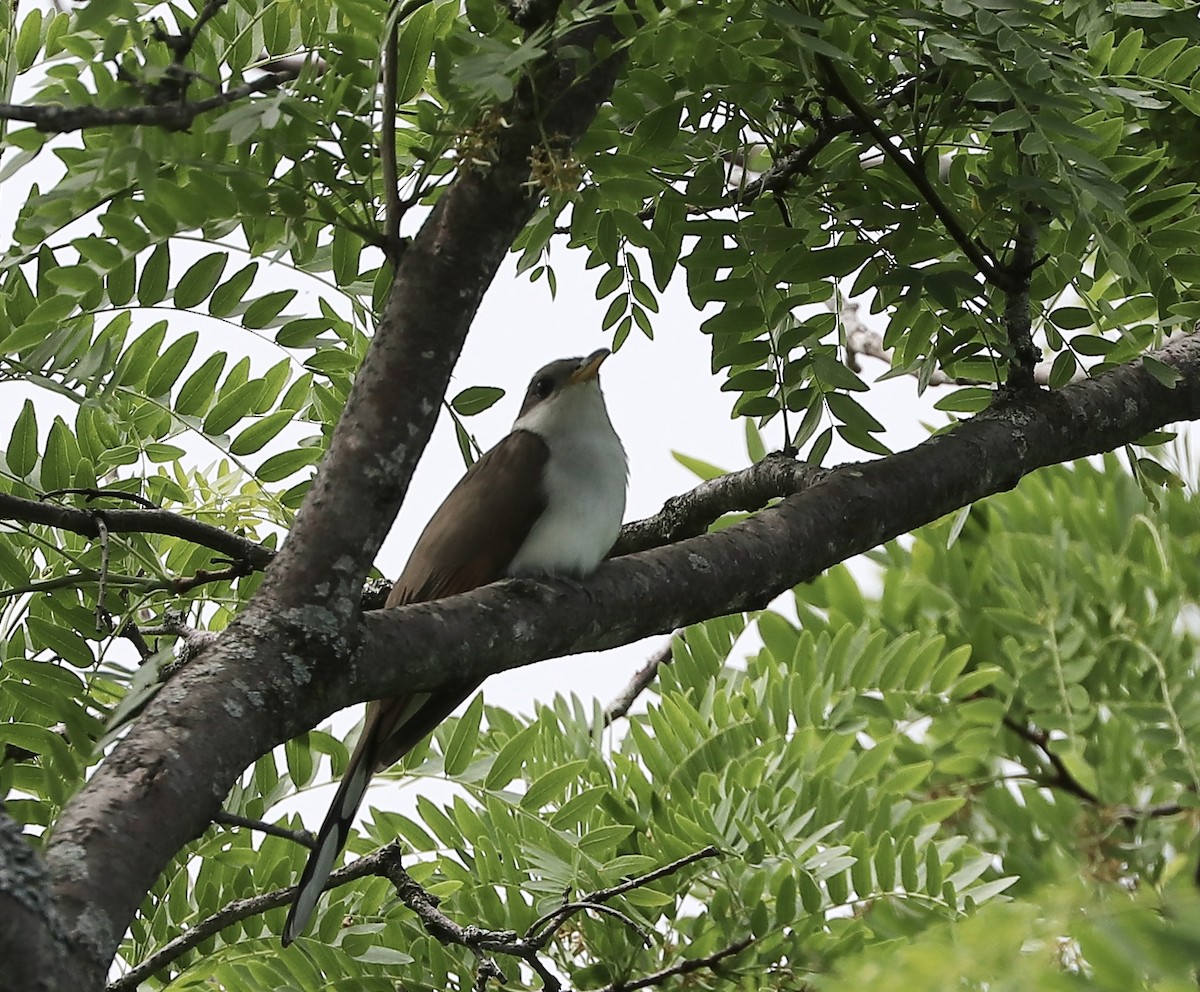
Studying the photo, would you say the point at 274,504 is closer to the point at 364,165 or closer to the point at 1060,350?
the point at 364,165

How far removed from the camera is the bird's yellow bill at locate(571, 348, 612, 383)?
235 centimetres

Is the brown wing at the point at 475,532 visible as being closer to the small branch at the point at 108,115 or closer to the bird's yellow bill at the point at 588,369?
the bird's yellow bill at the point at 588,369

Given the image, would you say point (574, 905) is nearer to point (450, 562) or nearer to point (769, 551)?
point (769, 551)

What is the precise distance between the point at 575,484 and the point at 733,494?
391mm

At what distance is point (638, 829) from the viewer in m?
1.90

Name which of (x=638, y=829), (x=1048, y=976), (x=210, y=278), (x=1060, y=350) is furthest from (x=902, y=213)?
(x=1048, y=976)

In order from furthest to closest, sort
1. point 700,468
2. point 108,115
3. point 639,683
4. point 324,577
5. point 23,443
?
1. point 700,468
2. point 639,683
3. point 23,443
4. point 324,577
5. point 108,115

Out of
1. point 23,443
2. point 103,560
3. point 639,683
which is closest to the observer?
point 103,560

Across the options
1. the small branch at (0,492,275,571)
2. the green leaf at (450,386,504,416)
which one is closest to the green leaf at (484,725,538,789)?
the green leaf at (450,386,504,416)

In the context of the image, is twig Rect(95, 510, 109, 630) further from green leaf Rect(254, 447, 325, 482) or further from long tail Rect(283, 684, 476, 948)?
green leaf Rect(254, 447, 325, 482)

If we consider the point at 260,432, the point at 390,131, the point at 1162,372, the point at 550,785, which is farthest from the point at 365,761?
the point at 1162,372

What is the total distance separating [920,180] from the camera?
1370mm

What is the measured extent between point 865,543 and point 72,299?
855mm

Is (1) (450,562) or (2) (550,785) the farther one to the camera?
(1) (450,562)
